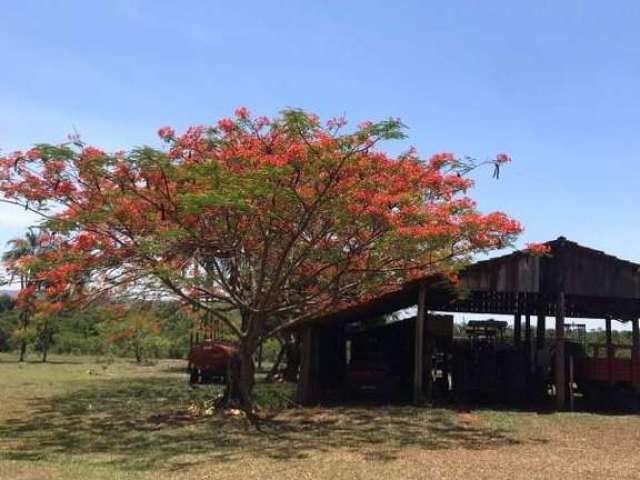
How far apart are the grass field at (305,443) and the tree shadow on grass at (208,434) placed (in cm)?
2

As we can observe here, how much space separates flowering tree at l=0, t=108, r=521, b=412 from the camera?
44.9 feet

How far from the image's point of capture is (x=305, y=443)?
12578mm

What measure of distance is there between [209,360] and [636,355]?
1376cm

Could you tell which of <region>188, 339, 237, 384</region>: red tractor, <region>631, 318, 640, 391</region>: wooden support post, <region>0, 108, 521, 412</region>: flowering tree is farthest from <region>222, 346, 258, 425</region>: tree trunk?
<region>631, 318, 640, 391</region>: wooden support post

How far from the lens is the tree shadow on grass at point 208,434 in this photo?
37.6 feet

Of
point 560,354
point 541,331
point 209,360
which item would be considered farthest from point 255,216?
point 541,331

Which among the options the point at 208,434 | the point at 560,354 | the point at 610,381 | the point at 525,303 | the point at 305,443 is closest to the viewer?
the point at 305,443

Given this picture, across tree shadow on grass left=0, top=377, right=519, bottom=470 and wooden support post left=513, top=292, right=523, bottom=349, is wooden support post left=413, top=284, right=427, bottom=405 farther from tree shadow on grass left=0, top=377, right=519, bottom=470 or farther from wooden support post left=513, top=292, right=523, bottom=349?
wooden support post left=513, top=292, right=523, bottom=349

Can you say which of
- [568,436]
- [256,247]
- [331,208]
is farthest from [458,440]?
[256,247]

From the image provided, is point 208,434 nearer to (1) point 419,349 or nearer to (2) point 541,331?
(1) point 419,349

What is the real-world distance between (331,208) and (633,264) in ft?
29.4

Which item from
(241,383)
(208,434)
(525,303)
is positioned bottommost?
(208,434)

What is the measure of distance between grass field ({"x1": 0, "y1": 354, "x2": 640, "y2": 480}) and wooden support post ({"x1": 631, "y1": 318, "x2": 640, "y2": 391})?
2380 millimetres

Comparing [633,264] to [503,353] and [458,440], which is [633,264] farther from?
[458,440]
